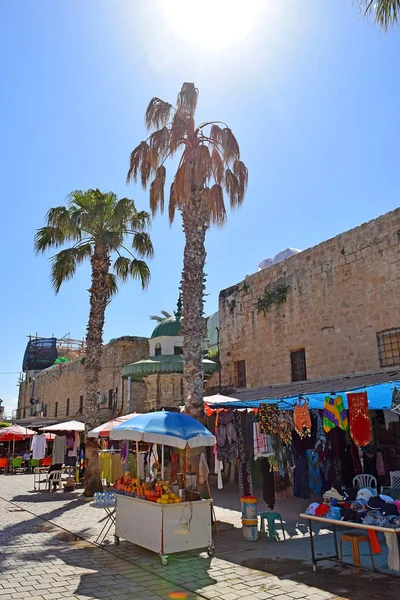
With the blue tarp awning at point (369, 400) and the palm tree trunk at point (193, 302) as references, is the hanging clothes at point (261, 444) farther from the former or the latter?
the palm tree trunk at point (193, 302)

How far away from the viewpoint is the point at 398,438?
1158cm

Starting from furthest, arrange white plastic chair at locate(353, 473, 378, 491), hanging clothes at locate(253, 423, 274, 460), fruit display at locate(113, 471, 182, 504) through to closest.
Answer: white plastic chair at locate(353, 473, 378, 491) < hanging clothes at locate(253, 423, 274, 460) < fruit display at locate(113, 471, 182, 504)

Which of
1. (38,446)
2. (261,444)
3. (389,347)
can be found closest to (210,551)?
(261,444)

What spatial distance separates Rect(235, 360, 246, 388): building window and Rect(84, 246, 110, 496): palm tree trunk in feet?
18.8

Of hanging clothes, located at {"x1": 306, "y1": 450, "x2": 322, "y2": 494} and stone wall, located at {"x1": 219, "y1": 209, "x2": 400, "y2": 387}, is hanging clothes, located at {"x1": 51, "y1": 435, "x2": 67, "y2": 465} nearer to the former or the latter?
stone wall, located at {"x1": 219, "y1": 209, "x2": 400, "y2": 387}

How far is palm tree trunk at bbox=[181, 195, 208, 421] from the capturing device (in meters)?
10.5

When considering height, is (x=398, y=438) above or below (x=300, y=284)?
below

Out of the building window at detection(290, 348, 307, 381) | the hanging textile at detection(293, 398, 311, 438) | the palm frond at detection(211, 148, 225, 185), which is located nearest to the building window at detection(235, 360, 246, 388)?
the building window at detection(290, 348, 307, 381)

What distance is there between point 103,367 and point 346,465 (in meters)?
22.5

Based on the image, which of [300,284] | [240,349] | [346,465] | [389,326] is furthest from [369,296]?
[240,349]

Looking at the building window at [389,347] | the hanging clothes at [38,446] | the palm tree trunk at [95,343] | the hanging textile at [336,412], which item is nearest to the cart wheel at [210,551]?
the hanging textile at [336,412]

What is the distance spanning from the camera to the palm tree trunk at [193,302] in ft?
34.4

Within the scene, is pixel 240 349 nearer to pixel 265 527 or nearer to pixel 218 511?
pixel 218 511

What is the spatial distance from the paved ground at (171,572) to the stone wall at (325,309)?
580 centimetres
